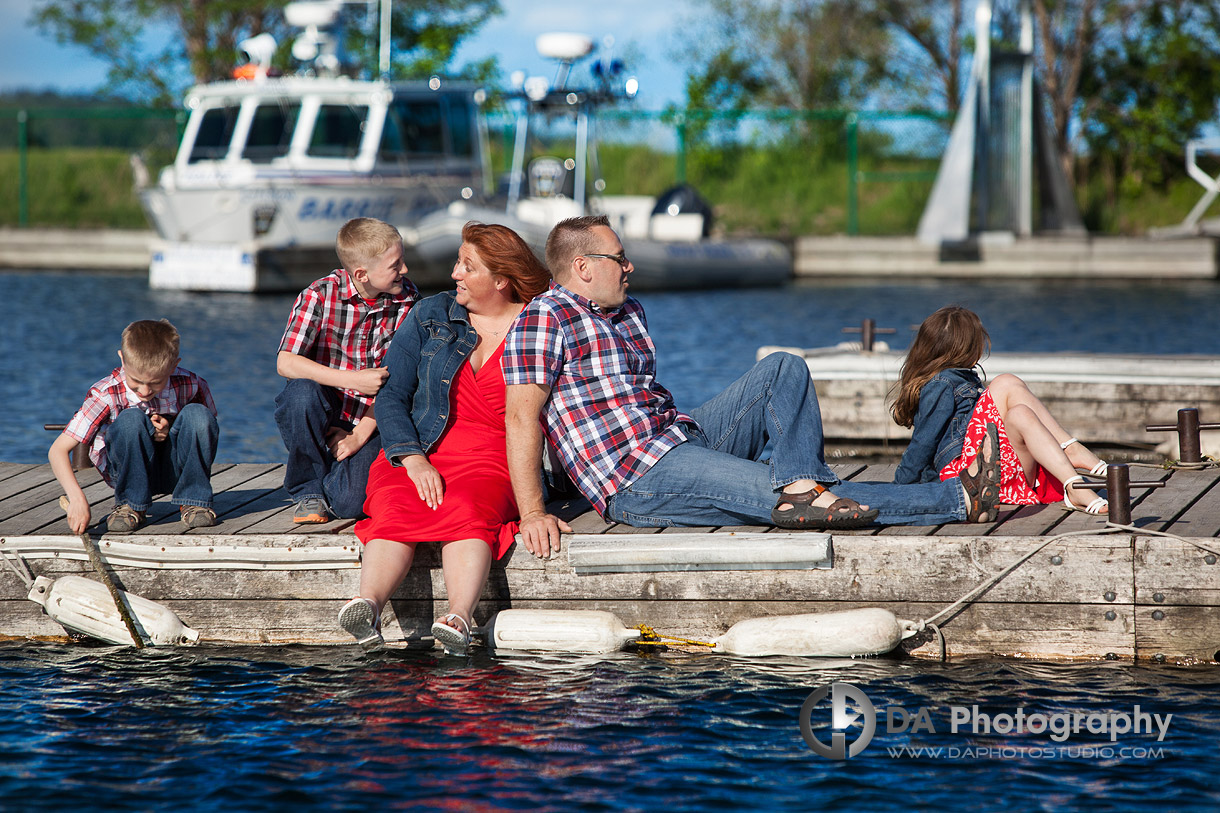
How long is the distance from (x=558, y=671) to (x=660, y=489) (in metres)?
0.71

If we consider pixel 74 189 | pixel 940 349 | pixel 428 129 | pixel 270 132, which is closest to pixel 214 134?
pixel 270 132

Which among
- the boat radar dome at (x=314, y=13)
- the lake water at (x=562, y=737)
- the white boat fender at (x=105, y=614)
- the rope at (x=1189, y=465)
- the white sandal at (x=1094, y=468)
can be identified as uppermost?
the boat radar dome at (x=314, y=13)

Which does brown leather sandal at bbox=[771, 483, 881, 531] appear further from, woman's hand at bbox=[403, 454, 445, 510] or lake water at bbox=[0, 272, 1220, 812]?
woman's hand at bbox=[403, 454, 445, 510]

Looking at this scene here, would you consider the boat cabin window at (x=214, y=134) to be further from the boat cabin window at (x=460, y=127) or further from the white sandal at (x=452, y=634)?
the white sandal at (x=452, y=634)

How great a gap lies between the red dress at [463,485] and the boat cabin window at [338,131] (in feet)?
54.4

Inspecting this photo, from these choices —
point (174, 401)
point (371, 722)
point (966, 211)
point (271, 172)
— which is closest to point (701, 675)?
point (371, 722)

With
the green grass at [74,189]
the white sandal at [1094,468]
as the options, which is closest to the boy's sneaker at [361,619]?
the white sandal at [1094,468]

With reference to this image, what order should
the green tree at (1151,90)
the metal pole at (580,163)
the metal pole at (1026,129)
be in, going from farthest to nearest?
the green tree at (1151,90) < the metal pole at (1026,129) < the metal pole at (580,163)

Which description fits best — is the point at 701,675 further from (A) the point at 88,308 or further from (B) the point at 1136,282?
(B) the point at 1136,282

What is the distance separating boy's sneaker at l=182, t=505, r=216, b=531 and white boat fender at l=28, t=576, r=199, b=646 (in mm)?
315

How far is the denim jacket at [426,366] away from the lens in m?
4.68

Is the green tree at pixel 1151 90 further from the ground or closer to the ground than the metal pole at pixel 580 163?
further from the ground

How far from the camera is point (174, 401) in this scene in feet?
16.3

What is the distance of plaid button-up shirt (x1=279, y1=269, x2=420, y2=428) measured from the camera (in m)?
4.84
